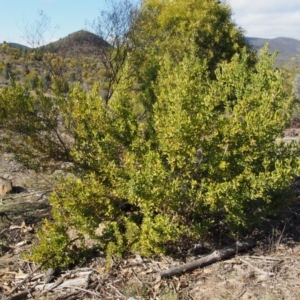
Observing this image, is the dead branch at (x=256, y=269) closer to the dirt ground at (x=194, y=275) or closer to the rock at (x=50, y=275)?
the dirt ground at (x=194, y=275)

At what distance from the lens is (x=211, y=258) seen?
445 cm

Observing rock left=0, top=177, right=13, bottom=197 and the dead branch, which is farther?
rock left=0, top=177, right=13, bottom=197

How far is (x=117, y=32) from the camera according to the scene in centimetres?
1254

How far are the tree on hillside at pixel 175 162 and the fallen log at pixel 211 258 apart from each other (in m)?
0.20

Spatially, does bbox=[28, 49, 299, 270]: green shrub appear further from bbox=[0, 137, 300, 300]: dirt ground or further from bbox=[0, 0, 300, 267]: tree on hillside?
bbox=[0, 137, 300, 300]: dirt ground

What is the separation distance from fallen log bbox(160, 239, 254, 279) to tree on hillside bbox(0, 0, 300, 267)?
201 mm

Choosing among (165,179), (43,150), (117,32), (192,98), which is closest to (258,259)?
(165,179)

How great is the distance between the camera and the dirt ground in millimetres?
4027

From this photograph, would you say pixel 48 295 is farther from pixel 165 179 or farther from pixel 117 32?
pixel 117 32

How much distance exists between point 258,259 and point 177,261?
865mm

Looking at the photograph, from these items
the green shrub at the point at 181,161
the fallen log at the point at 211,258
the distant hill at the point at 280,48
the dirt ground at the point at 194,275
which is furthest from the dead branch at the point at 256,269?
the distant hill at the point at 280,48

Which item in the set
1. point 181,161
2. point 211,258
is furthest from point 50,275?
point 181,161

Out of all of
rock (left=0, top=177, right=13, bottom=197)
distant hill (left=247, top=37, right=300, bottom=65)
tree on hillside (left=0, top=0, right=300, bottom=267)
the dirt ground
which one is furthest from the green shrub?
rock (left=0, top=177, right=13, bottom=197)

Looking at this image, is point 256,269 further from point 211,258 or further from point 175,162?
point 175,162
